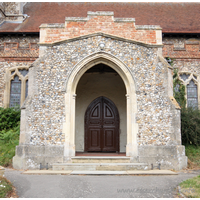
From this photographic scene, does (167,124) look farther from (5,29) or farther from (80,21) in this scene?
(5,29)

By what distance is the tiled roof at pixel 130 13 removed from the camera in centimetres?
1393

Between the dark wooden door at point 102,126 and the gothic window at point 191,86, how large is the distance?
15.4 feet

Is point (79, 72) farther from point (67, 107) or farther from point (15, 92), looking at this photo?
point (15, 92)

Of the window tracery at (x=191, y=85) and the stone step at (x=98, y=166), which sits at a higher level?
the window tracery at (x=191, y=85)

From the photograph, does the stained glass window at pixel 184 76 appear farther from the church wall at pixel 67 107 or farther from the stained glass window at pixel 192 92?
the church wall at pixel 67 107

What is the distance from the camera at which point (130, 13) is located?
617 inches

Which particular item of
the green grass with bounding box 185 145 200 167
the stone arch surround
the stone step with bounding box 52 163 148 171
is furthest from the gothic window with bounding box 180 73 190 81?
the stone step with bounding box 52 163 148 171

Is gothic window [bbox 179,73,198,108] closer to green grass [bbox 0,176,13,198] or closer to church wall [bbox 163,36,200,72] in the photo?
church wall [bbox 163,36,200,72]

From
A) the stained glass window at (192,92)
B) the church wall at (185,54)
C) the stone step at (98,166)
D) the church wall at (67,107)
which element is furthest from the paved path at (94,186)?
the church wall at (185,54)

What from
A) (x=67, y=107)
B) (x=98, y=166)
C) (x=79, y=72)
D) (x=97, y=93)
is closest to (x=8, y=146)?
(x=67, y=107)

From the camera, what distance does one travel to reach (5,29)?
13.6 meters

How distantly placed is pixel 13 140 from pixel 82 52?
4.98 metres

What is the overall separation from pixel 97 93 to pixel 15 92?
515 centimetres

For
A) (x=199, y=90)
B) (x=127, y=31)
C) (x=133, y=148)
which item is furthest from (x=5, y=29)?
(x=199, y=90)
